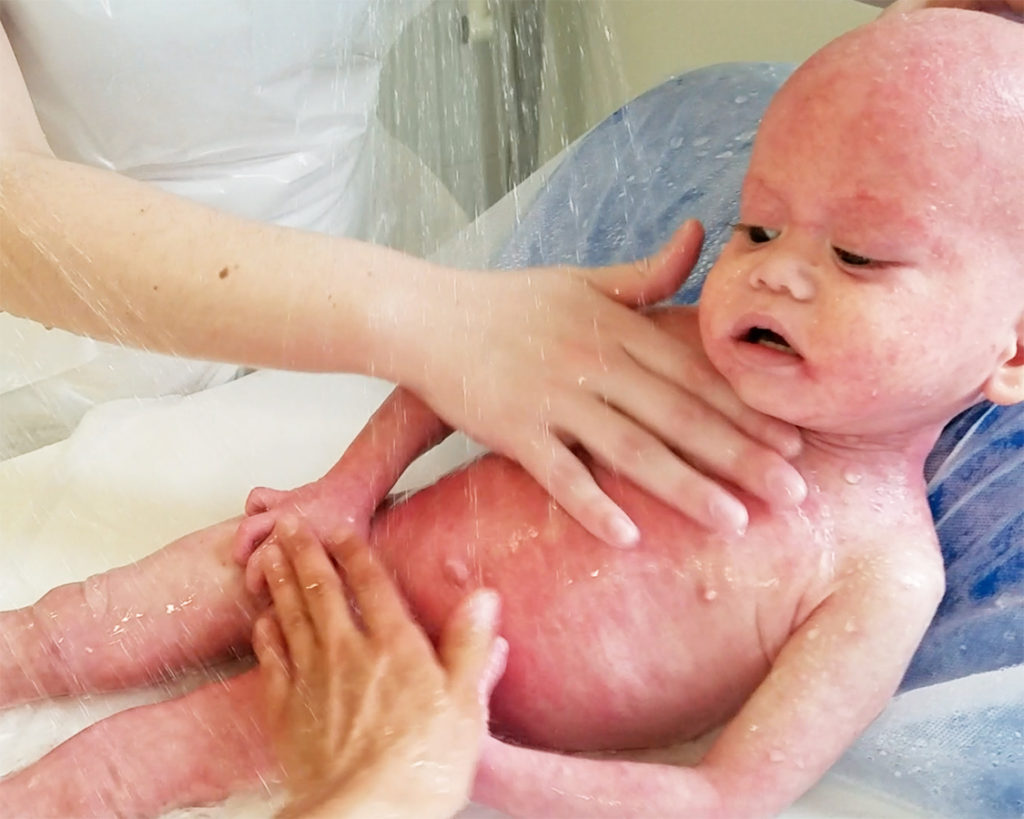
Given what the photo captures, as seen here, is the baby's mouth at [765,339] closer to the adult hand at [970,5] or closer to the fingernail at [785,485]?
the fingernail at [785,485]

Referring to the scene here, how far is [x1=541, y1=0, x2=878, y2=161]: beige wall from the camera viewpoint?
1.19 metres

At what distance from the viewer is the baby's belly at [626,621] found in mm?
608

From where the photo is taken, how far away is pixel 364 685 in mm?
567

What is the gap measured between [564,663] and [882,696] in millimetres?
189

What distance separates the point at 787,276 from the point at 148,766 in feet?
1.55

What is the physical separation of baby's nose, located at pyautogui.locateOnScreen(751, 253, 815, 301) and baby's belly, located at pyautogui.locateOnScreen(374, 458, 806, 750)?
0.16 meters

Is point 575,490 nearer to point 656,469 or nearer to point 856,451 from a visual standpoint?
point 656,469

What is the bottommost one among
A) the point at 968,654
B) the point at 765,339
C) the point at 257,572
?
the point at 968,654

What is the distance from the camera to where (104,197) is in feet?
2.24

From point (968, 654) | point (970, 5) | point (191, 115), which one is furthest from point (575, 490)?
point (191, 115)

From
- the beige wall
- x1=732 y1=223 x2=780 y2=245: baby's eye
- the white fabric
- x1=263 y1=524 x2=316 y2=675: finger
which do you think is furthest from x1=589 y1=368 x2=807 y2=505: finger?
the beige wall

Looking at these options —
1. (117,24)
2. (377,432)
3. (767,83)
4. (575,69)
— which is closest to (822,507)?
(377,432)

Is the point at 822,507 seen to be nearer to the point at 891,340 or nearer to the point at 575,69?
the point at 891,340

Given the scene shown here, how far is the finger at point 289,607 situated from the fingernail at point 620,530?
0.64ft
